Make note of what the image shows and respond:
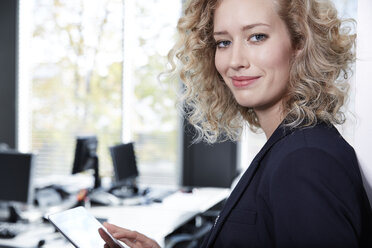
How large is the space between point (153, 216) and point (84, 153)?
97cm

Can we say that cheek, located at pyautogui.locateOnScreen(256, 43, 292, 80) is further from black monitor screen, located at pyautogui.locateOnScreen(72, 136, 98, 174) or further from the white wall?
black monitor screen, located at pyautogui.locateOnScreen(72, 136, 98, 174)

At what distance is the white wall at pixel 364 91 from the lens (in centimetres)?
108

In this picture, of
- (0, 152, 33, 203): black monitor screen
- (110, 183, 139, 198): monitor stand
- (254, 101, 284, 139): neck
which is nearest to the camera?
(254, 101, 284, 139): neck

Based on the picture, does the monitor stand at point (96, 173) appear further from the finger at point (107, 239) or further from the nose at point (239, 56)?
the nose at point (239, 56)

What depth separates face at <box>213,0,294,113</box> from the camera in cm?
113

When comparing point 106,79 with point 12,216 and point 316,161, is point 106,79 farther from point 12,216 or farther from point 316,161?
point 316,161

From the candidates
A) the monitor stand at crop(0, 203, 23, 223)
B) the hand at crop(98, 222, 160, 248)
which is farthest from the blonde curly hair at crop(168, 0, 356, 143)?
the monitor stand at crop(0, 203, 23, 223)

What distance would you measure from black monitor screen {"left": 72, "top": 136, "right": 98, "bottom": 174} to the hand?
231 cm

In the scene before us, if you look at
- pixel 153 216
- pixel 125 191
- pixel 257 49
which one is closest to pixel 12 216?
pixel 153 216

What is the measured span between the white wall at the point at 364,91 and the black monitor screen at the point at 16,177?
7.88 feet

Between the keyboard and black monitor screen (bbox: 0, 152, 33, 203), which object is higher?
black monitor screen (bbox: 0, 152, 33, 203)

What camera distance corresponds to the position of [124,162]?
3.82 meters

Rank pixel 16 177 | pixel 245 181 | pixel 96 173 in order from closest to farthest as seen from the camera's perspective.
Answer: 1. pixel 245 181
2. pixel 16 177
3. pixel 96 173

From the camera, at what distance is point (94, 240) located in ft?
4.67
